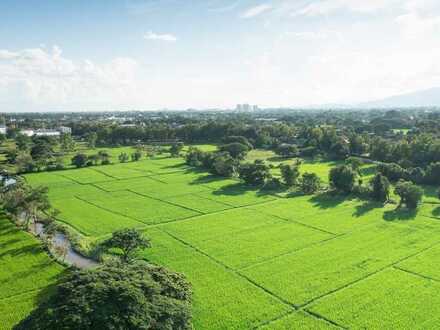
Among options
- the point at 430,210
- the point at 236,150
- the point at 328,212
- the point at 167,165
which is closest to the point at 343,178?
the point at 328,212

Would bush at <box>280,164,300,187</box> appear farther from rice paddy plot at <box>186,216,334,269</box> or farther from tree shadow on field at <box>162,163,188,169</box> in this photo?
tree shadow on field at <box>162,163,188,169</box>

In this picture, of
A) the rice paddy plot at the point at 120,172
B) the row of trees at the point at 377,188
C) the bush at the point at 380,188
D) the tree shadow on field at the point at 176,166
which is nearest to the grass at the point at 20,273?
the rice paddy plot at the point at 120,172

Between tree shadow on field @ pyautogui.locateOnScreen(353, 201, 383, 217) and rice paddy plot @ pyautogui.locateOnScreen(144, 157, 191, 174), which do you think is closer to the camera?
tree shadow on field @ pyautogui.locateOnScreen(353, 201, 383, 217)

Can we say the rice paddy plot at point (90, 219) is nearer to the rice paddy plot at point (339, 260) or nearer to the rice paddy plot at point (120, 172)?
the rice paddy plot at point (339, 260)

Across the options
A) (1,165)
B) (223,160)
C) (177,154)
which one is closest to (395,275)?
(223,160)

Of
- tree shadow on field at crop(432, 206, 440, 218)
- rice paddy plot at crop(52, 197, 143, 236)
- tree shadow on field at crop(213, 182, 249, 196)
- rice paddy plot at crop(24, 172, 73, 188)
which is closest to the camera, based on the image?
rice paddy plot at crop(52, 197, 143, 236)

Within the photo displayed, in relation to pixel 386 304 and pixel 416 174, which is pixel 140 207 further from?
pixel 416 174

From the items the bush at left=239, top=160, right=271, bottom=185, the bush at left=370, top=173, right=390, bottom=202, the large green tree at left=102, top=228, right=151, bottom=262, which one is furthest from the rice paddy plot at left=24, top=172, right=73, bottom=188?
the bush at left=370, top=173, right=390, bottom=202
